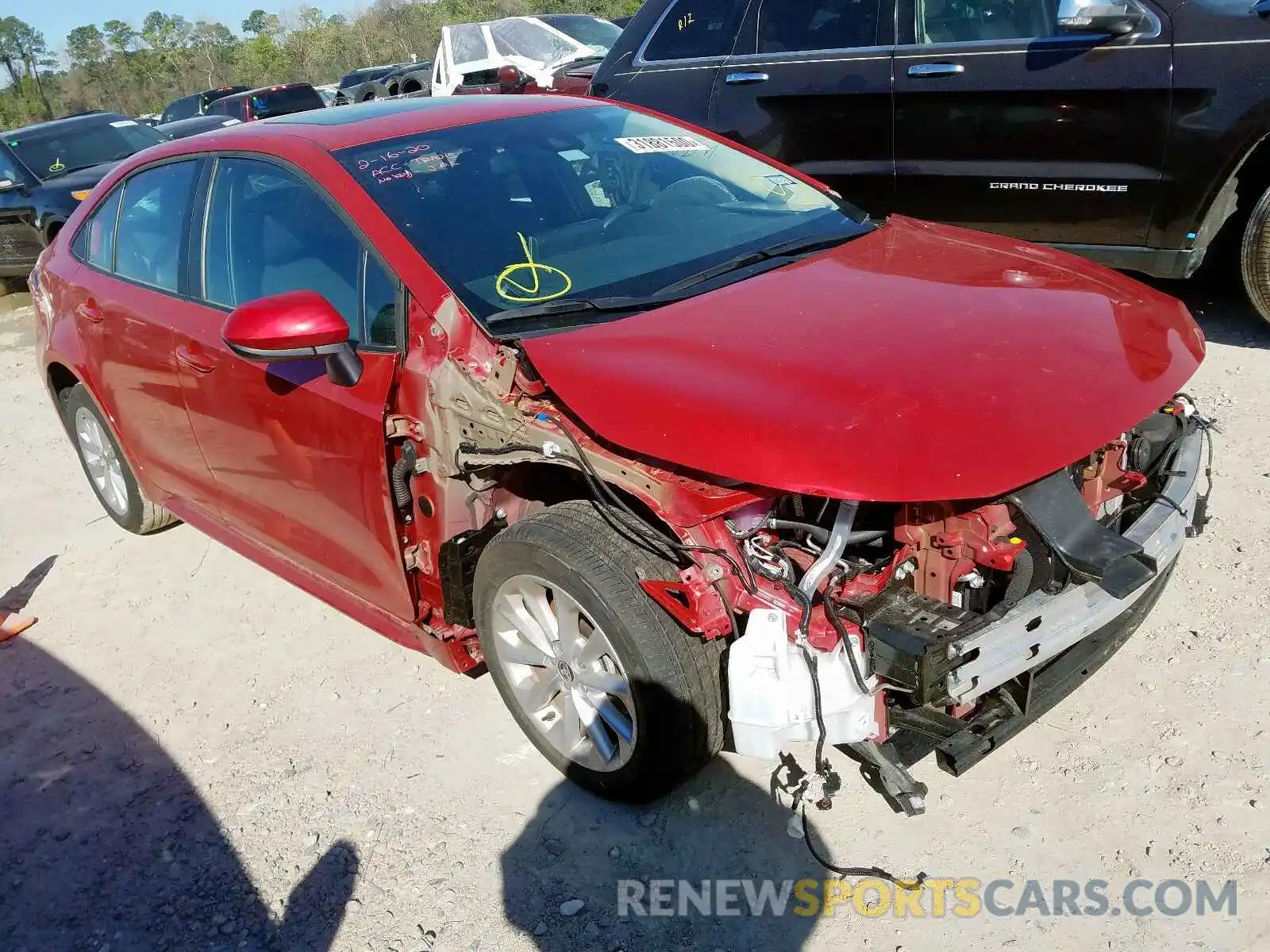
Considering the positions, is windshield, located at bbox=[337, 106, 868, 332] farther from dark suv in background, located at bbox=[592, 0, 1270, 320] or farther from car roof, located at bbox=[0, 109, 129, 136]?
car roof, located at bbox=[0, 109, 129, 136]

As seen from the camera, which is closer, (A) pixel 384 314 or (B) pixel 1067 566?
(B) pixel 1067 566

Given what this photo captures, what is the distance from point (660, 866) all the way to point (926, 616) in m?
0.95

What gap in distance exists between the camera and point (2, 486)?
5734 mm

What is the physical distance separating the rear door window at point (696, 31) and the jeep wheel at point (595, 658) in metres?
4.19

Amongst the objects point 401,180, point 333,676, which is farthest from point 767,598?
point 333,676

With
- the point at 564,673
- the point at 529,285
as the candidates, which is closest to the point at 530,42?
the point at 529,285

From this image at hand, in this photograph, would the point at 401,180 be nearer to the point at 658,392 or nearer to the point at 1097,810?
the point at 658,392

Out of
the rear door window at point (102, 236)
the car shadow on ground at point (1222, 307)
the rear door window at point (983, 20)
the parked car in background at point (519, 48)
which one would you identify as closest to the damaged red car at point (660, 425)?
the rear door window at point (102, 236)

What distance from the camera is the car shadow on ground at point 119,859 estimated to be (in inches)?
104

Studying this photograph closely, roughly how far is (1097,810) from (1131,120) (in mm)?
3387

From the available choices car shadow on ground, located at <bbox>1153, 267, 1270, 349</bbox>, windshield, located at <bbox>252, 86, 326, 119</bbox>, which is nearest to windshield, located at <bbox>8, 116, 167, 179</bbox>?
windshield, located at <bbox>252, 86, 326, 119</bbox>

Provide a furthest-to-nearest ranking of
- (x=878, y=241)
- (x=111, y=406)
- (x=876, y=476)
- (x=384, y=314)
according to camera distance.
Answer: (x=111, y=406)
(x=878, y=241)
(x=384, y=314)
(x=876, y=476)

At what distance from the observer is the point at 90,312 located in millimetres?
4051

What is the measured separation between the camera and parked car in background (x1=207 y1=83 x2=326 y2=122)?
18.2m
